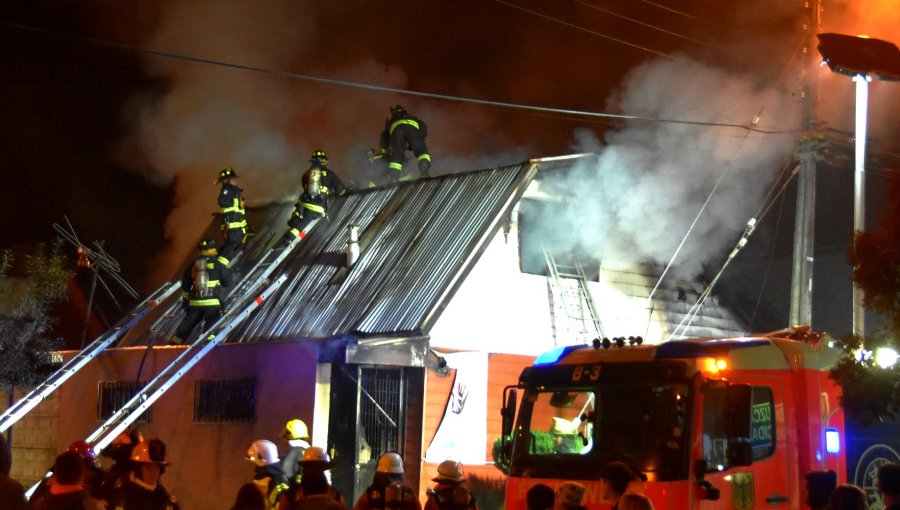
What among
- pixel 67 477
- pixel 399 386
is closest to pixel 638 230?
pixel 399 386

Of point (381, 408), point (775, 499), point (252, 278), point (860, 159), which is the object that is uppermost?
point (860, 159)

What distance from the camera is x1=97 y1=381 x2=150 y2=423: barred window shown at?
608 inches

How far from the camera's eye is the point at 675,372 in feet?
24.1

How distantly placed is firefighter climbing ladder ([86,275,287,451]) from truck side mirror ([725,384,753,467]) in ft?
22.3

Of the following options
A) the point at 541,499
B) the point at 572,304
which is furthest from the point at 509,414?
the point at 572,304

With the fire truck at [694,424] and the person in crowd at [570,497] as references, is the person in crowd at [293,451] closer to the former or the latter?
the fire truck at [694,424]

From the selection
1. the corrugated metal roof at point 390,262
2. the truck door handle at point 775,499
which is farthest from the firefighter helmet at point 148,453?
the corrugated metal roof at point 390,262

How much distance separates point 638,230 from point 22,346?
932 centimetres

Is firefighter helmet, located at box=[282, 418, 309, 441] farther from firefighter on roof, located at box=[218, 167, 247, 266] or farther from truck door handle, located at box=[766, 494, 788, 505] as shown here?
firefighter on roof, located at box=[218, 167, 247, 266]

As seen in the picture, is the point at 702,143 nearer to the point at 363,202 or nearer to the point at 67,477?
the point at 363,202

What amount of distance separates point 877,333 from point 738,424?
1973mm

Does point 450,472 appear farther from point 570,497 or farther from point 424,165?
point 424,165

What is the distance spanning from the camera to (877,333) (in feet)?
27.5

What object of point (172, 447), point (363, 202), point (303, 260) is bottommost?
point (172, 447)
